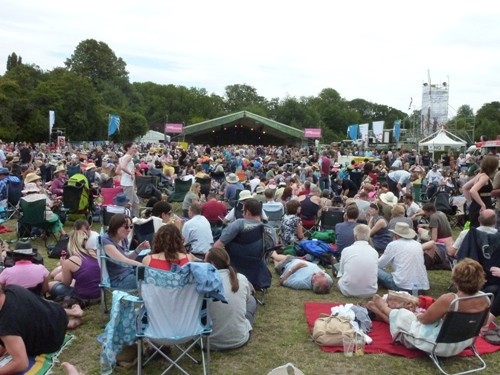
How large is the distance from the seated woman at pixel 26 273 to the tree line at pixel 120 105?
118 feet

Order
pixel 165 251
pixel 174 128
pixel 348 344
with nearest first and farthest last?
pixel 165 251
pixel 348 344
pixel 174 128

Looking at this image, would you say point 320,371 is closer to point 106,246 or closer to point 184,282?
point 184,282

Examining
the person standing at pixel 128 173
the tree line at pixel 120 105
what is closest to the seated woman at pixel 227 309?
the person standing at pixel 128 173

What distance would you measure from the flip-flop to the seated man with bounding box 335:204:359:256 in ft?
7.75

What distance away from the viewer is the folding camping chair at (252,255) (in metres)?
5.61

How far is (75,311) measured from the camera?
4867 millimetres

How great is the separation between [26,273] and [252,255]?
235cm

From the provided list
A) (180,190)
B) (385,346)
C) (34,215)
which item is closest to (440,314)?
(385,346)

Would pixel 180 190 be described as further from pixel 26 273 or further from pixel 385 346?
pixel 385 346

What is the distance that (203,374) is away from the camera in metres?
3.94

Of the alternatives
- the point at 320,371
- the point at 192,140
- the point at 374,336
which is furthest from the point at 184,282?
the point at 192,140

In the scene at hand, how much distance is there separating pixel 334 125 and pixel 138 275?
8817 cm

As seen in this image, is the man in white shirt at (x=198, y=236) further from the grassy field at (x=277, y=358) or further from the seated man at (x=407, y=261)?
the seated man at (x=407, y=261)

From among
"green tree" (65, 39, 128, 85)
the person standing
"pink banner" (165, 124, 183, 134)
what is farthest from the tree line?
the person standing
